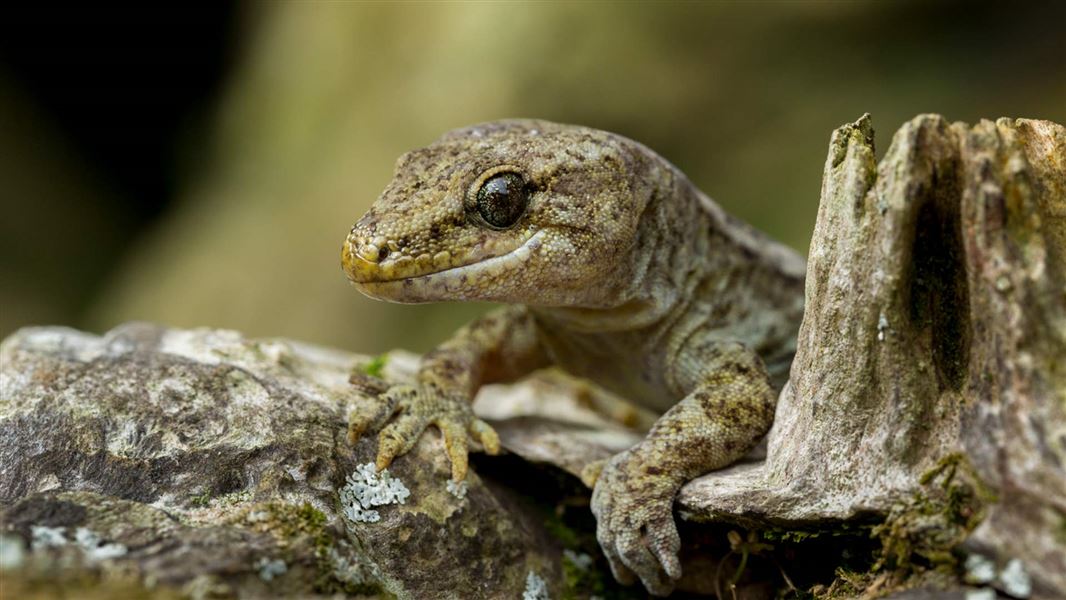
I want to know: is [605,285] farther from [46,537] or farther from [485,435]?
[46,537]

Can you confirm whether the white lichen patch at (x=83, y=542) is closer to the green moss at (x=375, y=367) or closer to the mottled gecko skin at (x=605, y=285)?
the mottled gecko skin at (x=605, y=285)

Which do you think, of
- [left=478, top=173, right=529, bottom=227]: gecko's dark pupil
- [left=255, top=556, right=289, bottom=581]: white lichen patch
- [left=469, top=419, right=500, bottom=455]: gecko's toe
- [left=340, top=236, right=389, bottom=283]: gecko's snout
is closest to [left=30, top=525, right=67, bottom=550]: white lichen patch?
[left=255, top=556, right=289, bottom=581]: white lichen patch

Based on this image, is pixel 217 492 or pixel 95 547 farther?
pixel 217 492

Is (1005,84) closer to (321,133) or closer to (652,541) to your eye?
(652,541)

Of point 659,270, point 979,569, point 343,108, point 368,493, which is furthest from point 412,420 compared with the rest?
point 343,108

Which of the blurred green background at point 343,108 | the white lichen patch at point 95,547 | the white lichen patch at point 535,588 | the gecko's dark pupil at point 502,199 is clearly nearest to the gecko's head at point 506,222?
the gecko's dark pupil at point 502,199
